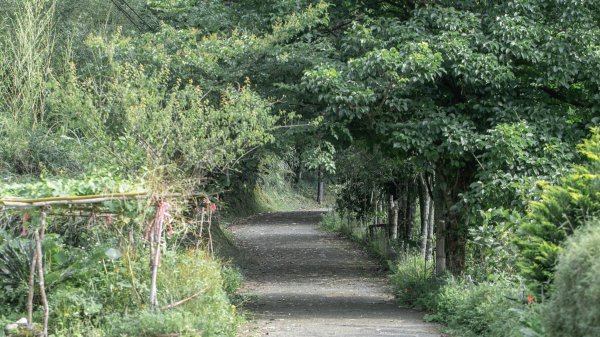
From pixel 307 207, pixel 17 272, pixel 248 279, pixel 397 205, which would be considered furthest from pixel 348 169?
pixel 307 207

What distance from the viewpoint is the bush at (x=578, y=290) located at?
6804 millimetres

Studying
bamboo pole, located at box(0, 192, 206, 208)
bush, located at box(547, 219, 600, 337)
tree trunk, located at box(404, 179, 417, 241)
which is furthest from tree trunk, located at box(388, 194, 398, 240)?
bush, located at box(547, 219, 600, 337)

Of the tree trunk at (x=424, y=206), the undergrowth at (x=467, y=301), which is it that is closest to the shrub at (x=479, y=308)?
the undergrowth at (x=467, y=301)

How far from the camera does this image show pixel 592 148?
10109 millimetres

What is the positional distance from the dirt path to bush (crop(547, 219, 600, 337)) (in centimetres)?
514

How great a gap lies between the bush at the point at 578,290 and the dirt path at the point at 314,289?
5.14 meters

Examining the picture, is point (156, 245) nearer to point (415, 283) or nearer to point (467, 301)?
point (467, 301)

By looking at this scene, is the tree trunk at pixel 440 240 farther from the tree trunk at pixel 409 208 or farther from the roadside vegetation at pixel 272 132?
the tree trunk at pixel 409 208

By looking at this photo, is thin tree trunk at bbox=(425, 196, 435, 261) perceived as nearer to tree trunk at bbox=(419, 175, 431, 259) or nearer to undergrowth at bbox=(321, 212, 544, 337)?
tree trunk at bbox=(419, 175, 431, 259)

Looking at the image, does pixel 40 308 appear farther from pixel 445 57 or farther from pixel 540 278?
pixel 445 57

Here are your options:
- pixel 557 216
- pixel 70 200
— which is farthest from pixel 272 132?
pixel 557 216

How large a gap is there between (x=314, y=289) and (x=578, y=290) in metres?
13.7

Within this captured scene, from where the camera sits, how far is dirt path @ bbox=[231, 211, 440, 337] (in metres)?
14.0

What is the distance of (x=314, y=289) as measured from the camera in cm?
2064
